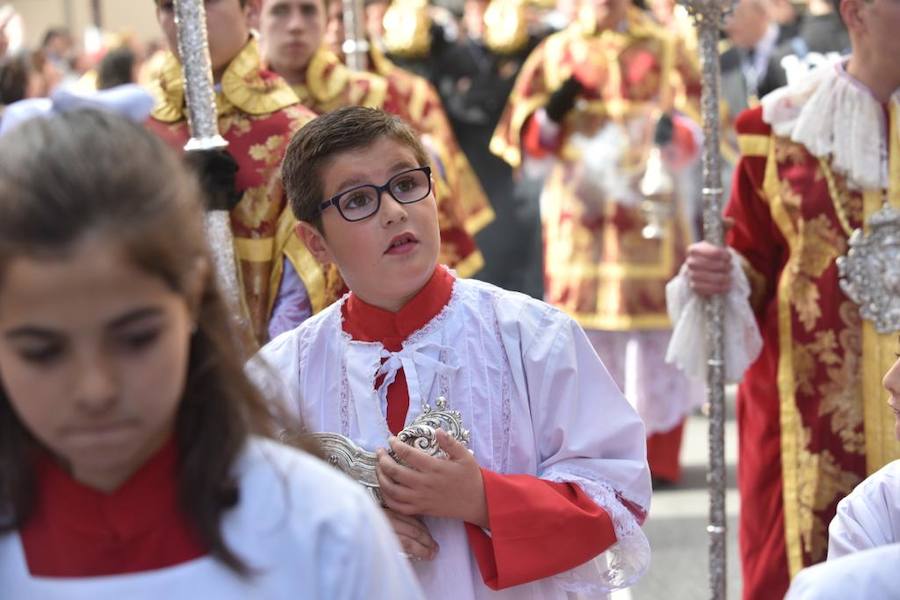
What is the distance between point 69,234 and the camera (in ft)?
4.62

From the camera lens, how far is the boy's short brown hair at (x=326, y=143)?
2590 mm

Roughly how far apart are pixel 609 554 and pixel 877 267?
133 centimetres

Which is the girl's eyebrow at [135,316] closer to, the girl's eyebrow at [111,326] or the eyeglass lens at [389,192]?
the girl's eyebrow at [111,326]

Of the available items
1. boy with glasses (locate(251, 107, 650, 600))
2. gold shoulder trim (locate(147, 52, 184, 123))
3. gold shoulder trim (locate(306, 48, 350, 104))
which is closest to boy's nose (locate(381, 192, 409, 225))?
boy with glasses (locate(251, 107, 650, 600))

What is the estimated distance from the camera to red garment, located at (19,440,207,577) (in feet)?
4.97

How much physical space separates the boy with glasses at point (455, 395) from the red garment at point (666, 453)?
3.72 m

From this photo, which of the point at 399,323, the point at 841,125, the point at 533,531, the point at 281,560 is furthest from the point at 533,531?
the point at 841,125

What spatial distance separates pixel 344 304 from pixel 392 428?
27 centimetres

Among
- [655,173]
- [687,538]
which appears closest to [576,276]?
[655,173]

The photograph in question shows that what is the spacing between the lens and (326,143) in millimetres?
2605

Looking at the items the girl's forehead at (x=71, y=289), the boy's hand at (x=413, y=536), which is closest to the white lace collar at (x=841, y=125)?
the boy's hand at (x=413, y=536)

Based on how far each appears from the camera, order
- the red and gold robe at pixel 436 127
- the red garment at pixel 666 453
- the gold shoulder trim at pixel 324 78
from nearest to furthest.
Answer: the gold shoulder trim at pixel 324 78 < the red and gold robe at pixel 436 127 < the red garment at pixel 666 453

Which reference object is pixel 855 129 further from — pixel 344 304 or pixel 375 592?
pixel 375 592

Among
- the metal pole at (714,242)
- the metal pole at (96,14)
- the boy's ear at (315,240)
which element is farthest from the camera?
the metal pole at (96,14)
